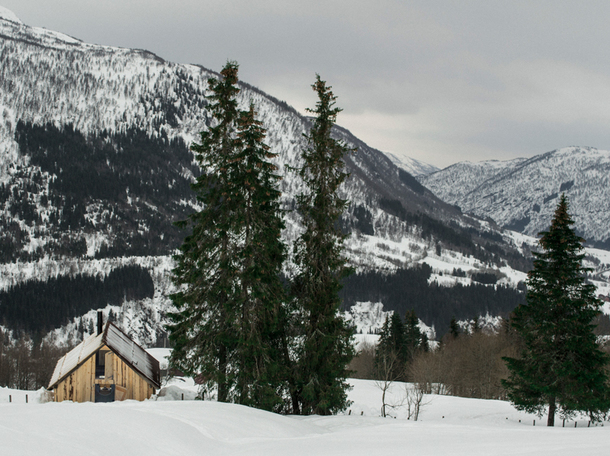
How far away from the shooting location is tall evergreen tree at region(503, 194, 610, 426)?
23.2 meters

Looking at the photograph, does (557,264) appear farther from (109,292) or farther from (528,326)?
(109,292)

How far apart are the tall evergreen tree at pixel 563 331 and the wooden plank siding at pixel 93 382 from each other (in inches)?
958

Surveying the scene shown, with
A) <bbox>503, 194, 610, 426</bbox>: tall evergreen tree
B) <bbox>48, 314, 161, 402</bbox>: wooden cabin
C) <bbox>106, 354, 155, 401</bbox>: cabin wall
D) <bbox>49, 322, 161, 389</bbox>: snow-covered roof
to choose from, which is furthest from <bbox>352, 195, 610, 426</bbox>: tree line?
<bbox>49, 322, 161, 389</bbox>: snow-covered roof

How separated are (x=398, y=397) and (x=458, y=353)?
18321 mm

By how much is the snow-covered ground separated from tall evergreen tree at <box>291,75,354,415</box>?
3.83 m

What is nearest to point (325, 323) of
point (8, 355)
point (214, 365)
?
point (214, 365)

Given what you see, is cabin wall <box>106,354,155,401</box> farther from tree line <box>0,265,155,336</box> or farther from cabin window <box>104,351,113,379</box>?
tree line <box>0,265,155,336</box>

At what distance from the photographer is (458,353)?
61.2 m

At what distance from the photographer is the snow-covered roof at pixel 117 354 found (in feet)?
90.6

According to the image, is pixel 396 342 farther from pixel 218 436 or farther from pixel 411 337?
pixel 218 436

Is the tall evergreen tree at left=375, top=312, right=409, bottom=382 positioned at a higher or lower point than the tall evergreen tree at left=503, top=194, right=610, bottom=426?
lower

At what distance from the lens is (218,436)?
41.1 feet

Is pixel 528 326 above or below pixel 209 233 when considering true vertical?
below

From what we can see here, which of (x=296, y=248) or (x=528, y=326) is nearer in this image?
(x=296, y=248)
